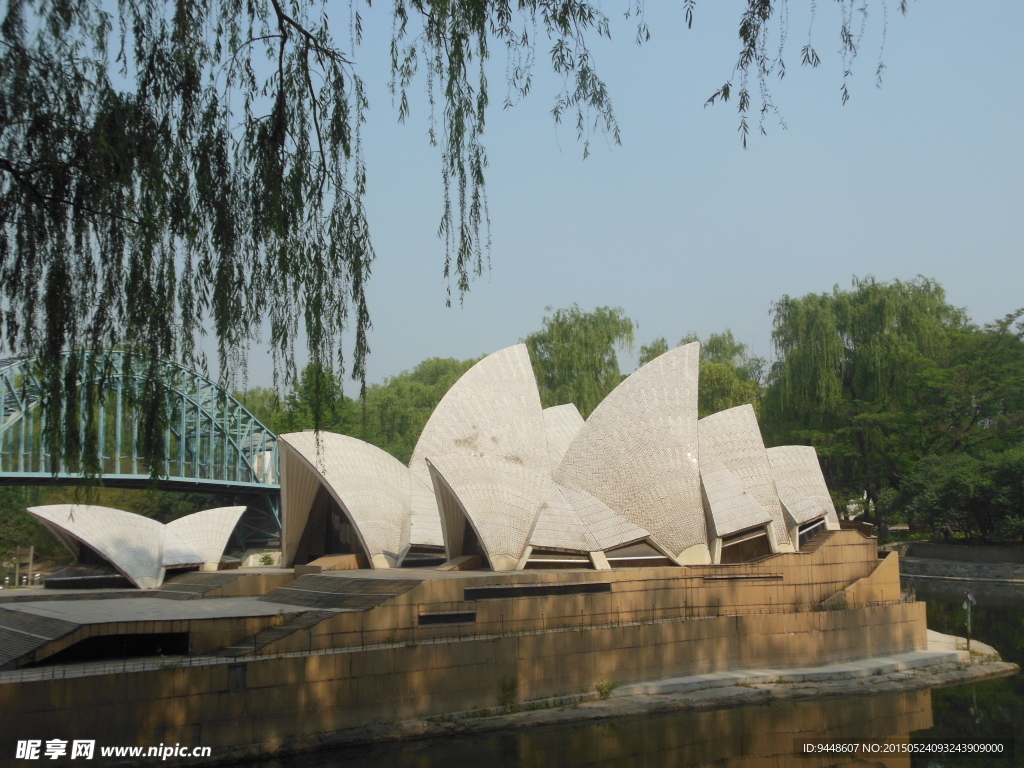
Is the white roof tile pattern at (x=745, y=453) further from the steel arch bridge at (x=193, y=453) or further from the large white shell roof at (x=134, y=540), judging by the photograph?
the large white shell roof at (x=134, y=540)

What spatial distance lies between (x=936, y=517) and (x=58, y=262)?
38.0 metres

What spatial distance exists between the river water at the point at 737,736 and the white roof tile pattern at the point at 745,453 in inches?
302

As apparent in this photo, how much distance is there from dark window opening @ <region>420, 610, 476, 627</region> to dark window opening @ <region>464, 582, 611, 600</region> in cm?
153

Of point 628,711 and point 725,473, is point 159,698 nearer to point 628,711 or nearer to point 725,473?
point 628,711

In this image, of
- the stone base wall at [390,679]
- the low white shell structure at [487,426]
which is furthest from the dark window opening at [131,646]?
the low white shell structure at [487,426]

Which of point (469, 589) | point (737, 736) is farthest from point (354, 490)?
point (737, 736)

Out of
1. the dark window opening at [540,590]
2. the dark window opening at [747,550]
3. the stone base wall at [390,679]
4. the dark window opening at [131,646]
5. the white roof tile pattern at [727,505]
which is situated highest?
the white roof tile pattern at [727,505]

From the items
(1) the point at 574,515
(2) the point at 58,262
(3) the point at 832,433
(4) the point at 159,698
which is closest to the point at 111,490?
(1) the point at 574,515

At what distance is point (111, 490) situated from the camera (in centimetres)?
3906

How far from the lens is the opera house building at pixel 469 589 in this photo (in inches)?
497

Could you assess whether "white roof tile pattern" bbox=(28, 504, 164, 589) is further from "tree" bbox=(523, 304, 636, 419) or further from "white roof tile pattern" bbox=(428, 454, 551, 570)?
"tree" bbox=(523, 304, 636, 419)

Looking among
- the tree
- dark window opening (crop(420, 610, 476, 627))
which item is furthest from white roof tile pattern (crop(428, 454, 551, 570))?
the tree

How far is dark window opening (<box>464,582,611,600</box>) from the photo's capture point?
685 inches

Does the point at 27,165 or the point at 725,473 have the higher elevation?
the point at 27,165
